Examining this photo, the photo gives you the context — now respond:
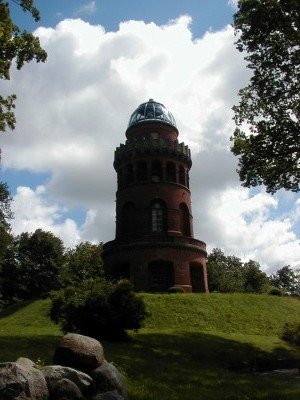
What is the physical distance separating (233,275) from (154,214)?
24.3m

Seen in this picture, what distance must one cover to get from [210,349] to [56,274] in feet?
84.7

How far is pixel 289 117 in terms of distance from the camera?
21297 millimetres

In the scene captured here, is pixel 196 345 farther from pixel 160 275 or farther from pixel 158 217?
pixel 158 217

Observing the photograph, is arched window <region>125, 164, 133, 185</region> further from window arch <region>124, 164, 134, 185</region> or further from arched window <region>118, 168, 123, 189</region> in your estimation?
arched window <region>118, 168, 123, 189</region>

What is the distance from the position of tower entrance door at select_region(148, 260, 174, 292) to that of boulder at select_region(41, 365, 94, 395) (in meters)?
26.5

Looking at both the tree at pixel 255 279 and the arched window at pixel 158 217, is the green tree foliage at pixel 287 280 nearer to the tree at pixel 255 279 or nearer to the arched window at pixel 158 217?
the tree at pixel 255 279

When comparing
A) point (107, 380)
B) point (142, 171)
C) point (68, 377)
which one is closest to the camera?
point (68, 377)

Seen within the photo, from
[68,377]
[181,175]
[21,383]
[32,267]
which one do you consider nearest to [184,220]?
[181,175]

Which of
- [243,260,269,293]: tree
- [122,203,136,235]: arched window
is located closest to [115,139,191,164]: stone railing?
[122,203,136,235]: arched window

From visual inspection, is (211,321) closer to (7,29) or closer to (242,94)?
(242,94)

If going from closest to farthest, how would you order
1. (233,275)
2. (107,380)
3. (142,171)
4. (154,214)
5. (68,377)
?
(68,377) → (107,380) → (154,214) → (142,171) → (233,275)

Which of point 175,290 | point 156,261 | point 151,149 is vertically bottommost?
point 175,290

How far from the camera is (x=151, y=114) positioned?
43875 mm

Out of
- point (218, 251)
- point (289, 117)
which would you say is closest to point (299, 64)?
point (289, 117)
